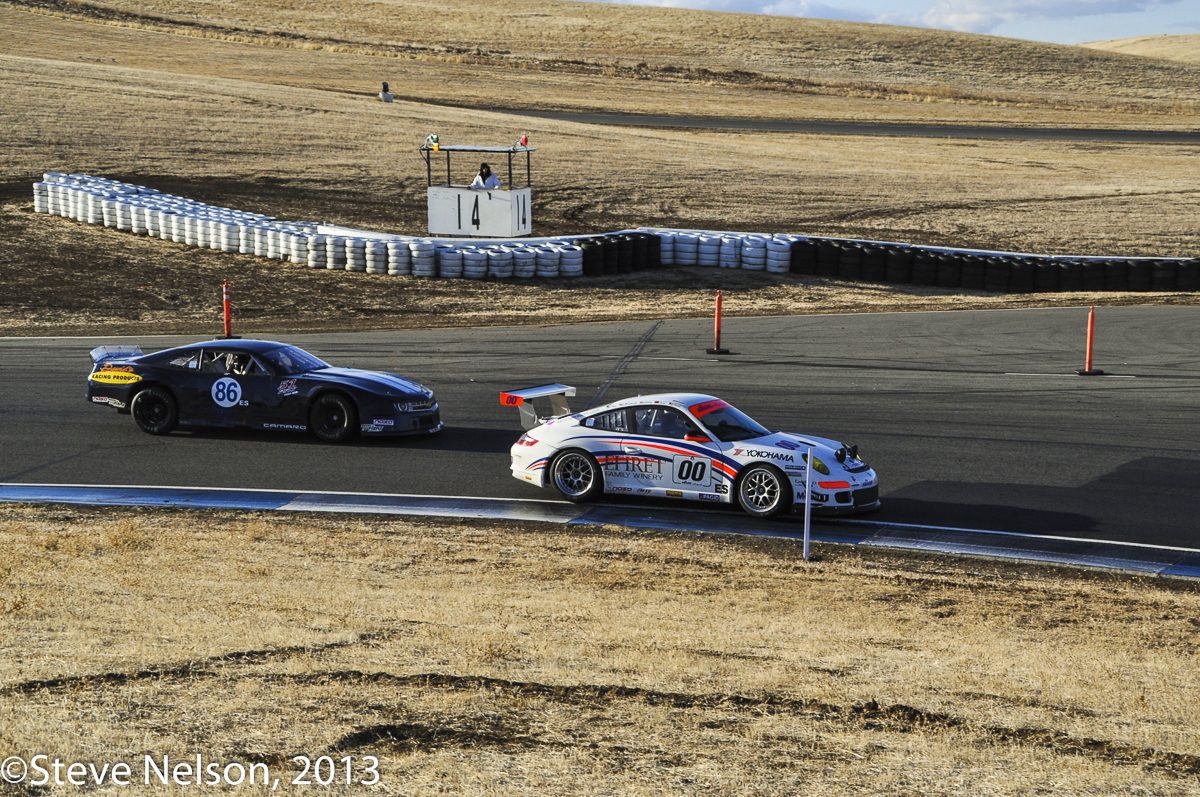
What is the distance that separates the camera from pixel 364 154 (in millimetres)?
43031

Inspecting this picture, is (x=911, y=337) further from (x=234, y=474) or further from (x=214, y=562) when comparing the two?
(x=214, y=562)

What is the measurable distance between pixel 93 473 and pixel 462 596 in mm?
6233

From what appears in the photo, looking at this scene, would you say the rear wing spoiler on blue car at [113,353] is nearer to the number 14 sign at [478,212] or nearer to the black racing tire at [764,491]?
the black racing tire at [764,491]

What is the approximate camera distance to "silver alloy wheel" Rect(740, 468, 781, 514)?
12070 mm

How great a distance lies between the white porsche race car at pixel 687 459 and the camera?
12.0m

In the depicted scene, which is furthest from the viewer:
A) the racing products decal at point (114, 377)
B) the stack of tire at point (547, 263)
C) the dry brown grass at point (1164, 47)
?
the dry brown grass at point (1164, 47)

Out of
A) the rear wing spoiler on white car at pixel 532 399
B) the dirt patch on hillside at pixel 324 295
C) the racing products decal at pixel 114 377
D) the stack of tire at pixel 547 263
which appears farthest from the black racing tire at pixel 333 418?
the stack of tire at pixel 547 263

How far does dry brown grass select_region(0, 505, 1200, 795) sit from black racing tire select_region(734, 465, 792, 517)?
768 millimetres

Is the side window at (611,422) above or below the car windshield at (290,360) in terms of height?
Result: below

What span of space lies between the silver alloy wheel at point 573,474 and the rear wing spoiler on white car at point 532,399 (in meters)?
0.71

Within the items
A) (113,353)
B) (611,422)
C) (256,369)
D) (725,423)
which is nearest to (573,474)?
(611,422)

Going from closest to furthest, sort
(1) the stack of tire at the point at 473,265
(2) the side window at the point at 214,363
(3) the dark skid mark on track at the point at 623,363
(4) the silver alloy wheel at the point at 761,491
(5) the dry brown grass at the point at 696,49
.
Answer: (4) the silver alloy wheel at the point at 761,491 < (2) the side window at the point at 214,363 < (3) the dark skid mark on track at the point at 623,363 < (1) the stack of tire at the point at 473,265 < (5) the dry brown grass at the point at 696,49

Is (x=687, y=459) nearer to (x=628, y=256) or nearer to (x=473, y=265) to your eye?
(x=473, y=265)

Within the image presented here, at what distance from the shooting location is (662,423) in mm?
12531
